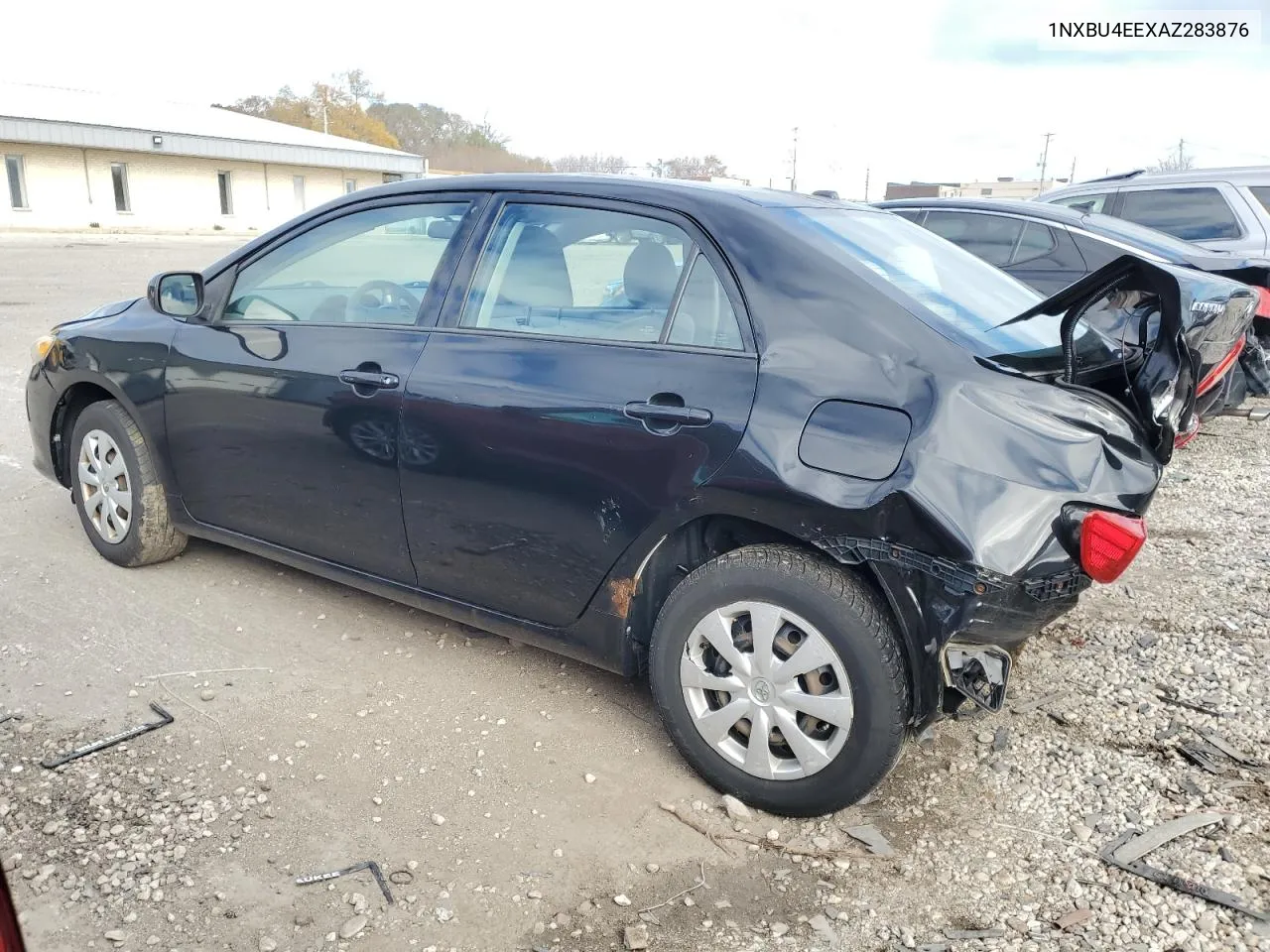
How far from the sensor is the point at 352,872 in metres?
2.55

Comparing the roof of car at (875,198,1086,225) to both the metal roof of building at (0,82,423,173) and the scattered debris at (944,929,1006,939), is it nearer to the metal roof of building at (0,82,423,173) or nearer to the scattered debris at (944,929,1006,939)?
the scattered debris at (944,929,1006,939)

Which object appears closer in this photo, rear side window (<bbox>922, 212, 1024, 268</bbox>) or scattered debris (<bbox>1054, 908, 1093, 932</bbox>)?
scattered debris (<bbox>1054, 908, 1093, 932</bbox>)

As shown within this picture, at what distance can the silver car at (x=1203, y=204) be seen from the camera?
8070 mm

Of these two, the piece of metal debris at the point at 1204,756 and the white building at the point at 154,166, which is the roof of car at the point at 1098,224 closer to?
the piece of metal debris at the point at 1204,756

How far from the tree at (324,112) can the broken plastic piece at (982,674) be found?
242 ft

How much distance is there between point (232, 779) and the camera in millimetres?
2908

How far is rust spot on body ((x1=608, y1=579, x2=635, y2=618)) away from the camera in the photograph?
2982mm

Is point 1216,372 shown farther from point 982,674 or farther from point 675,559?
point 675,559

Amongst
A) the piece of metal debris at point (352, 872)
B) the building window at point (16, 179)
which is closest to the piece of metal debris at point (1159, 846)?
the piece of metal debris at point (352, 872)

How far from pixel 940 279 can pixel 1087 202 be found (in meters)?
7.09

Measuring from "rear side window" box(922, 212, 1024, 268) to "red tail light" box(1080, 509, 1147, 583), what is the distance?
16.8 feet

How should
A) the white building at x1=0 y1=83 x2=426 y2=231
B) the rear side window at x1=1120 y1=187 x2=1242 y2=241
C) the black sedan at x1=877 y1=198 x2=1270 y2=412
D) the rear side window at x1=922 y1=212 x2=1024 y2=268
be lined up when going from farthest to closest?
the white building at x1=0 y1=83 x2=426 y2=231 < the rear side window at x1=1120 y1=187 x2=1242 y2=241 < the rear side window at x1=922 y1=212 x2=1024 y2=268 < the black sedan at x1=877 y1=198 x2=1270 y2=412

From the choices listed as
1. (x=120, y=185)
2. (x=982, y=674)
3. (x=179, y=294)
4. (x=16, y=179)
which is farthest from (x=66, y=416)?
(x=120, y=185)

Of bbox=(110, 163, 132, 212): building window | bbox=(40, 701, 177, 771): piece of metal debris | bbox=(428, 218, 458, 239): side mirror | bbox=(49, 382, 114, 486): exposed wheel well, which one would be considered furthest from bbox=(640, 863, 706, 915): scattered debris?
bbox=(110, 163, 132, 212): building window
